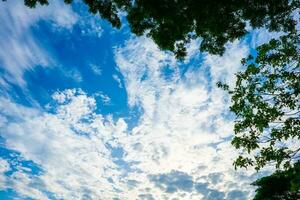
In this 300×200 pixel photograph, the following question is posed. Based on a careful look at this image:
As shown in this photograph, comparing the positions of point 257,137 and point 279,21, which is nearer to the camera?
point 257,137

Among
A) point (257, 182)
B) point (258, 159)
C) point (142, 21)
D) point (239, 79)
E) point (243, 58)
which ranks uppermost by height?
point (257, 182)

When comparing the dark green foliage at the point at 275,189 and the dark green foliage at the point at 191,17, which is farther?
the dark green foliage at the point at 275,189

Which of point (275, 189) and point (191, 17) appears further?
point (275, 189)

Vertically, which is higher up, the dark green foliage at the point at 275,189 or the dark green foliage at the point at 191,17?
the dark green foliage at the point at 275,189

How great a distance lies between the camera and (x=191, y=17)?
1241 centimetres

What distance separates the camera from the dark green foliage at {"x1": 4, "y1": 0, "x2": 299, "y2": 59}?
11977mm

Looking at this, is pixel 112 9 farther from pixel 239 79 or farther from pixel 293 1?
pixel 293 1

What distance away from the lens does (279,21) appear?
14281 millimetres

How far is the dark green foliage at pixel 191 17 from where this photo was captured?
472 inches

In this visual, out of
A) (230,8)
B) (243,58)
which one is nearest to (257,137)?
(243,58)

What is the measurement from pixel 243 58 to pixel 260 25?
2232 mm

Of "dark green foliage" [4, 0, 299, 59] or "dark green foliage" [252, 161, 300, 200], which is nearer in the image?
"dark green foliage" [4, 0, 299, 59]

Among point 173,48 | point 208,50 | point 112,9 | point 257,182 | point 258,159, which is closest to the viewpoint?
point 258,159

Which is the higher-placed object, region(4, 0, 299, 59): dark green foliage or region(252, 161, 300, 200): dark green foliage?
region(252, 161, 300, 200): dark green foliage
